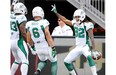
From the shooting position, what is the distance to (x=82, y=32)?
11.8 m

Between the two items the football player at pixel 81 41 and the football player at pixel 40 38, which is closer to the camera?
the football player at pixel 40 38

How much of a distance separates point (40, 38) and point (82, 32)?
2.62 ft

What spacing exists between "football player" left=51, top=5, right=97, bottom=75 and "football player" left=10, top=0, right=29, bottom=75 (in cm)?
80

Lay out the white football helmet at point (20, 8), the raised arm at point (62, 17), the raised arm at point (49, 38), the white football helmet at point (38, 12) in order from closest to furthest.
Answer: the raised arm at point (49, 38) < the white football helmet at point (38, 12) < the white football helmet at point (20, 8) < the raised arm at point (62, 17)

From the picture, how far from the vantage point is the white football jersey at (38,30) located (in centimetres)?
1159

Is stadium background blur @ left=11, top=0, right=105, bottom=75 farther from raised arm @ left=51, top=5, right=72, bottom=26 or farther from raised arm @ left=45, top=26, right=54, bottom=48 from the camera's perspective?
raised arm @ left=45, top=26, right=54, bottom=48

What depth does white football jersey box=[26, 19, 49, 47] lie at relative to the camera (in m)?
11.6

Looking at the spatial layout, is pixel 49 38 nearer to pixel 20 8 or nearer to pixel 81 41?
pixel 81 41

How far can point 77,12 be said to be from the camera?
472 inches

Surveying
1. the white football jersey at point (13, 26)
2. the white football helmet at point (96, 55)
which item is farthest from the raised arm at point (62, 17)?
the white football jersey at point (13, 26)

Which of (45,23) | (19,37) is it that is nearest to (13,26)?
(19,37)

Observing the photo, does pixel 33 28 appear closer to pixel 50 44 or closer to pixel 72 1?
pixel 50 44

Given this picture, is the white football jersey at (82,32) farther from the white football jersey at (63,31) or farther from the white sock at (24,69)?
the white sock at (24,69)

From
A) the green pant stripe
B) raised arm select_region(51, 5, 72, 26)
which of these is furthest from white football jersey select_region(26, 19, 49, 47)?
the green pant stripe
